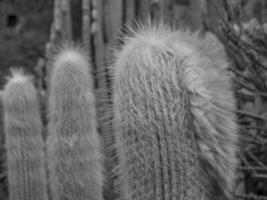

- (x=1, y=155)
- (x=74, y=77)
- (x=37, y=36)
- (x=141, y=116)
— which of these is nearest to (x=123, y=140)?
(x=141, y=116)

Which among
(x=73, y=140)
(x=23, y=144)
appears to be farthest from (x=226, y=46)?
(x=23, y=144)

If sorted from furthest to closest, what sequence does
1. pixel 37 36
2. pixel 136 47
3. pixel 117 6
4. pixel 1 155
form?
pixel 37 36, pixel 1 155, pixel 117 6, pixel 136 47

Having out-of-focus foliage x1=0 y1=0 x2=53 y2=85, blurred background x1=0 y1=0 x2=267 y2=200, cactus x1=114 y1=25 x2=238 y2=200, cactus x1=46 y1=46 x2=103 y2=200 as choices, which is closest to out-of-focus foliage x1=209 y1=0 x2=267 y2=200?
blurred background x1=0 y1=0 x2=267 y2=200

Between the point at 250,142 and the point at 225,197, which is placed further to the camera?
the point at 250,142

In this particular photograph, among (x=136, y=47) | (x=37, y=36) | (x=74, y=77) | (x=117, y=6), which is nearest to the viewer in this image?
(x=136, y=47)

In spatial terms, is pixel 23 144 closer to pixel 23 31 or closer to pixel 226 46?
pixel 226 46

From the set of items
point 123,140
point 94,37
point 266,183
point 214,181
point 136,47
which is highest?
point 94,37

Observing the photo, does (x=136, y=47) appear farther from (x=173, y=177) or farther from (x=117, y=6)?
(x=117, y=6)

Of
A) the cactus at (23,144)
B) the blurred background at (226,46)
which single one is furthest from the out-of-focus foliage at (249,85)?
the cactus at (23,144)

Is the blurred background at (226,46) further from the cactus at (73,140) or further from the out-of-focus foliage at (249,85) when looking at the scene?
the cactus at (73,140)
